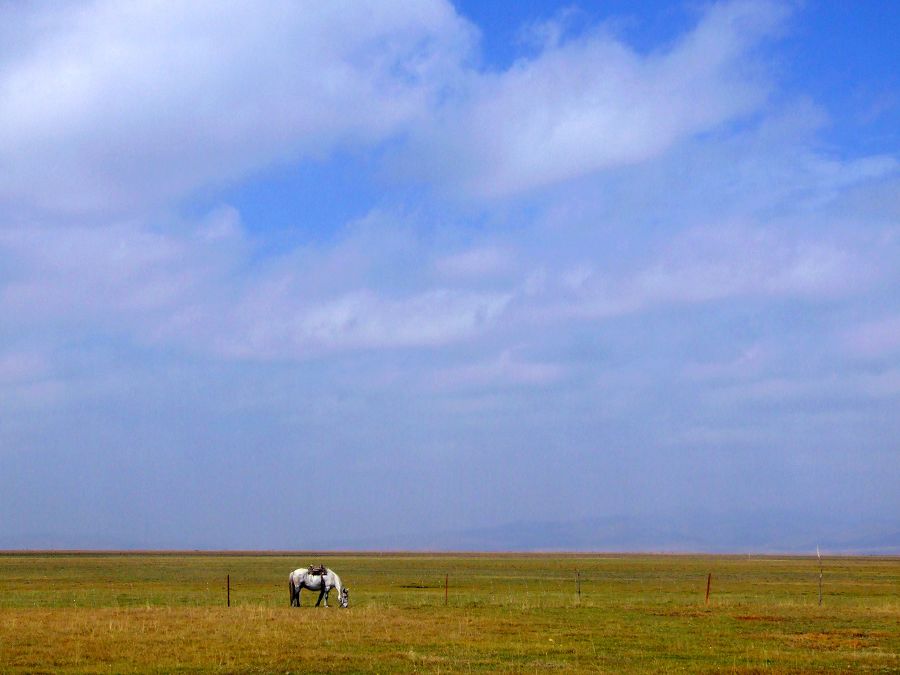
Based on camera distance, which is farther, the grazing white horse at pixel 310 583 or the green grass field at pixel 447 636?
the grazing white horse at pixel 310 583

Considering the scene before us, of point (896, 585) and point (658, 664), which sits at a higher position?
point (658, 664)

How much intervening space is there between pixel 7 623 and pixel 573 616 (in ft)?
60.7

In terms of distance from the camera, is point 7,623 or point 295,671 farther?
point 7,623

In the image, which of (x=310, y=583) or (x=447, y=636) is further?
(x=310, y=583)

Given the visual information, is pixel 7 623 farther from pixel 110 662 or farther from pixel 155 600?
pixel 155 600

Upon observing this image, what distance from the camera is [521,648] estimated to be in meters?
25.5

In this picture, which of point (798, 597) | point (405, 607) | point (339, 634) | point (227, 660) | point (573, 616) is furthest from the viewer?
point (798, 597)

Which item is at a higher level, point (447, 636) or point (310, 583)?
point (310, 583)

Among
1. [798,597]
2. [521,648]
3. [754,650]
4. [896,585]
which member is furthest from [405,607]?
[896,585]

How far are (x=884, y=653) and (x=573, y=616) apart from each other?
12.2 meters

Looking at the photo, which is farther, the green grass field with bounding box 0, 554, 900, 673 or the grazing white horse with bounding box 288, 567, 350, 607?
the grazing white horse with bounding box 288, 567, 350, 607

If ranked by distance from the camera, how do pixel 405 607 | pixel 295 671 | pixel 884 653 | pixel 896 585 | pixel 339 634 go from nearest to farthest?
pixel 295 671 → pixel 884 653 → pixel 339 634 → pixel 405 607 → pixel 896 585

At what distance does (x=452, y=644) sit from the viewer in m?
26.5

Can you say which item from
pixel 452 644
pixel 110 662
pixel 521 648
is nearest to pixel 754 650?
pixel 521 648
